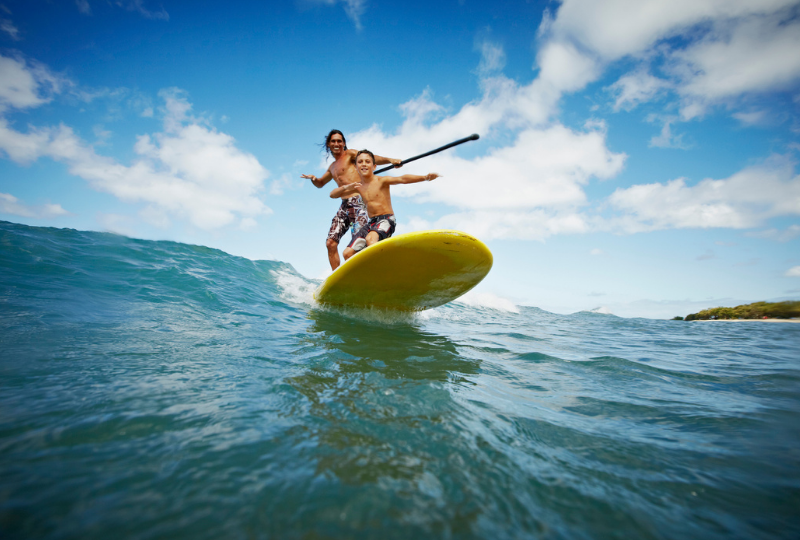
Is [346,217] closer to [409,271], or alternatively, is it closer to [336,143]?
[336,143]

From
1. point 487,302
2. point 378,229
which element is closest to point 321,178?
point 378,229

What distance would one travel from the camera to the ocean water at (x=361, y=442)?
93 cm

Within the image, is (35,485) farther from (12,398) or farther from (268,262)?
(268,262)

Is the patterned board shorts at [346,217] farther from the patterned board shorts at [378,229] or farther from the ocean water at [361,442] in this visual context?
the ocean water at [361,442]

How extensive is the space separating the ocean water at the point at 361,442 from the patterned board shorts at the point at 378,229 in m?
2.35

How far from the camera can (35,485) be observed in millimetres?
960

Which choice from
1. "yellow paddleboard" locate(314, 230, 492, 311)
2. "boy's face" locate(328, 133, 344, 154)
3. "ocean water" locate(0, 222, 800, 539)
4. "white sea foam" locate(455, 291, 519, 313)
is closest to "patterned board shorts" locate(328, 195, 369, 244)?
"boy's face" locate(328, 133, 344, 154)

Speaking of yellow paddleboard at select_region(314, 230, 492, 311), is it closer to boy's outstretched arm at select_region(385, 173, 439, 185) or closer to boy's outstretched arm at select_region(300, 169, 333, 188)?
boy's outstretched arm at select_region(385, 173, 439, 185)

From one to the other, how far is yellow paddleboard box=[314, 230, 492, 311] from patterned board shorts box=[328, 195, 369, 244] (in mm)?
1213

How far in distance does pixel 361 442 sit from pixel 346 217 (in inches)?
196

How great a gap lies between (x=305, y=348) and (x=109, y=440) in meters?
1.68

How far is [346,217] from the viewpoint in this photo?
593cm

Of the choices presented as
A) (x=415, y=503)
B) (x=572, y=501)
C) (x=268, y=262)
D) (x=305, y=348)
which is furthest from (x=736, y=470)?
(x=268, y=262)

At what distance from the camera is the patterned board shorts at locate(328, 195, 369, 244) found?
18.6 ft
